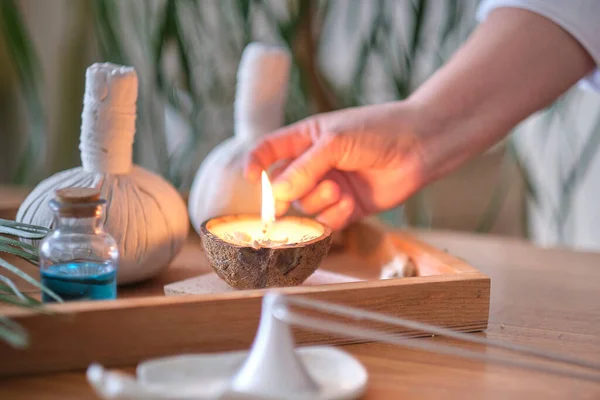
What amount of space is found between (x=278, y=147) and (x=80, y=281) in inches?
11.8

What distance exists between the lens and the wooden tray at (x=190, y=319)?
0.45m

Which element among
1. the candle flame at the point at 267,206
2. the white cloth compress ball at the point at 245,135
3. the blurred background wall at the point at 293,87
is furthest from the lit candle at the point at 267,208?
the blurred background wall at the point at 293,87

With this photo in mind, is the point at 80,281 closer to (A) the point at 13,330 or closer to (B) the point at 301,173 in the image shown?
(A) the point at 13,330

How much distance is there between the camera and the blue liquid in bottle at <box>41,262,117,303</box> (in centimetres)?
50

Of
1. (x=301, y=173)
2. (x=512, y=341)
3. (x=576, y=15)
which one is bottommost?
(x=512, y=341)

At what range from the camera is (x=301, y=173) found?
0.73 metres

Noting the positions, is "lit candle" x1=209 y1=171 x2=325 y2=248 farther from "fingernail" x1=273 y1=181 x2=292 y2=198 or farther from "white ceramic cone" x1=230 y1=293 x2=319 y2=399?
"white ceramic cone" x1=230 y1=293 x2=319 y2=399

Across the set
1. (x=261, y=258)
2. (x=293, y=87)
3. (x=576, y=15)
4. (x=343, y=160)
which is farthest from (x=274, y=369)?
(x=293, y=87)

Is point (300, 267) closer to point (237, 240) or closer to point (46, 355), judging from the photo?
point (237, 240)

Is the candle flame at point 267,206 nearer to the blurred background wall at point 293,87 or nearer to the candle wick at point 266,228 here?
the candle wick at point 266,228

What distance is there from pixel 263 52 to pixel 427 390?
1.46 feet

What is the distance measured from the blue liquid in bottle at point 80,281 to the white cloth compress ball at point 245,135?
8.9 inches

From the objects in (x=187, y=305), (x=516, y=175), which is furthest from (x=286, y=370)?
(x=516, y=175)

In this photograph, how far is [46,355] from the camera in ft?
1.48
